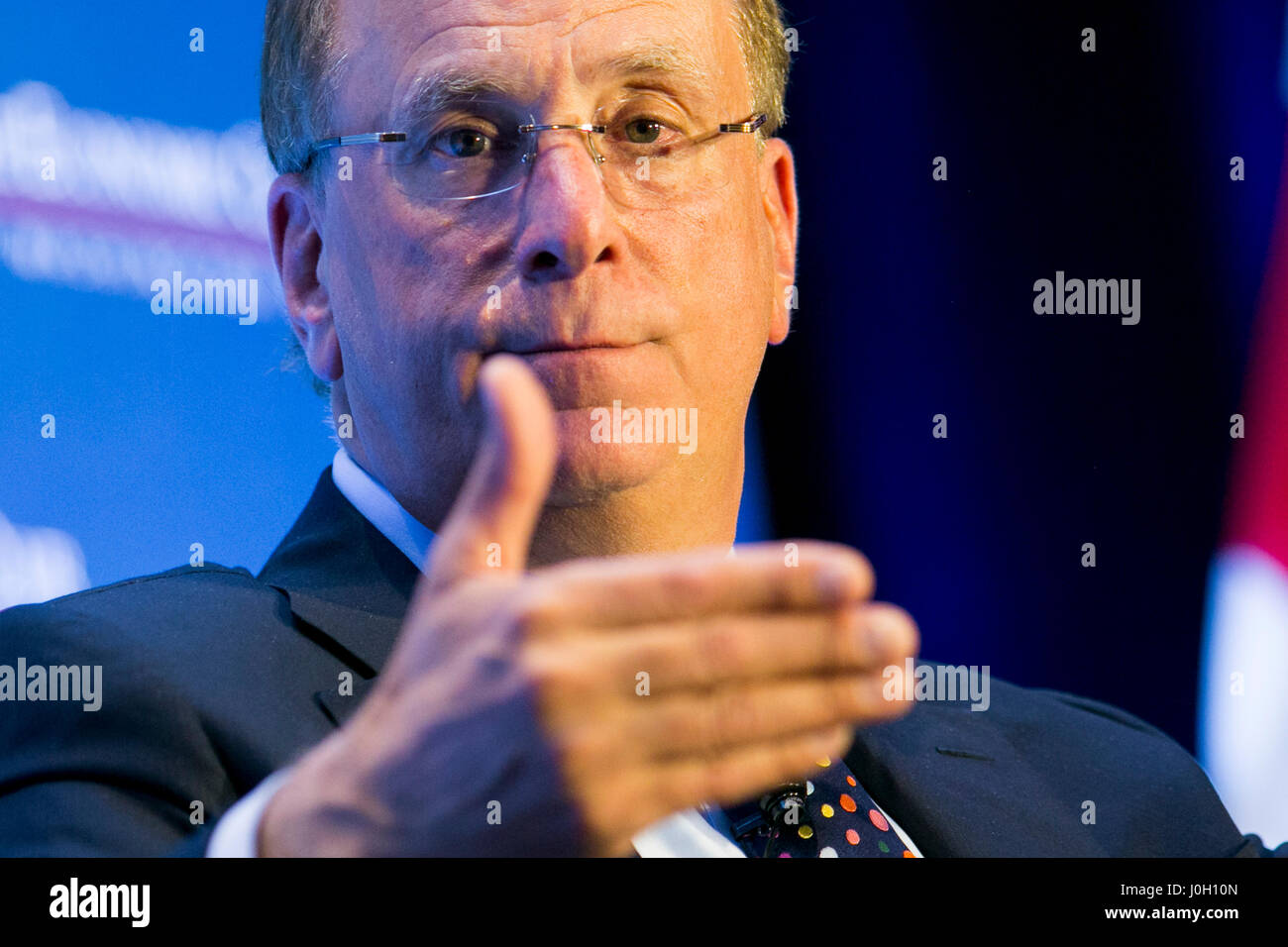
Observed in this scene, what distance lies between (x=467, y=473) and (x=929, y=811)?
88cm

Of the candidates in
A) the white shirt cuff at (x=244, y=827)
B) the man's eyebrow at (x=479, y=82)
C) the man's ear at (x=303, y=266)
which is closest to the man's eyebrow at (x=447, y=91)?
the man's eyebrow at (x=479, y=82)

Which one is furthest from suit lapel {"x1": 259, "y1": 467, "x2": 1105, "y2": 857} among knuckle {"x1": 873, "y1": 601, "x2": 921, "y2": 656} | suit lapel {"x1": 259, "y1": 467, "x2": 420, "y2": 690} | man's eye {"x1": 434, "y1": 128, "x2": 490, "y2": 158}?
knuckle {"x1": 873, "y1": 601, "x2": 921, "y2": 656}

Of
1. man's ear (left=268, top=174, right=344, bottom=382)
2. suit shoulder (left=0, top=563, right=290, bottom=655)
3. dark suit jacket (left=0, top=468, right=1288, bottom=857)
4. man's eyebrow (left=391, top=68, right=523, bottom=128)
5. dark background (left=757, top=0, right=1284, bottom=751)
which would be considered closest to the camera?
dark suit jacket (left=0, top=468, right=1288, bottom=857)

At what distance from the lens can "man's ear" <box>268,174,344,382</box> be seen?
221 centimetres

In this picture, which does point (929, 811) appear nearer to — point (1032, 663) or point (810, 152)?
point (1032, 663)

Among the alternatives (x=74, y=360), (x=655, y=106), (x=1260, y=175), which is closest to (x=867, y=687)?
(x=655, y=106)

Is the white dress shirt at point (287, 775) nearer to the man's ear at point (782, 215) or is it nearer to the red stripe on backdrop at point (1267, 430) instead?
the man's ear at point (782, 215)

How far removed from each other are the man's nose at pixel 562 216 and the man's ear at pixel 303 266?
449 mm

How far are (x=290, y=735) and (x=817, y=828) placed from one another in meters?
0.76

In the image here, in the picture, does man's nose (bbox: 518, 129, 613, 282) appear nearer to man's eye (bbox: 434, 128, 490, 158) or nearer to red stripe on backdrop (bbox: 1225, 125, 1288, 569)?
man's eye (bbox: 434, 128, 490, 158)

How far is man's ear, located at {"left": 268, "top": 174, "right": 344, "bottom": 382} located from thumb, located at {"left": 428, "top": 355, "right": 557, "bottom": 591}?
1.13 m

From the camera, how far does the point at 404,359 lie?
2.02 m

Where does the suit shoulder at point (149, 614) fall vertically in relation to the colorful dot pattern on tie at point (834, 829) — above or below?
above

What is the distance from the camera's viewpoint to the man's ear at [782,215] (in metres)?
2.46
